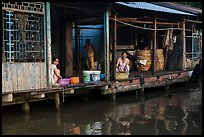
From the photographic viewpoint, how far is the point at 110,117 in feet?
35.0

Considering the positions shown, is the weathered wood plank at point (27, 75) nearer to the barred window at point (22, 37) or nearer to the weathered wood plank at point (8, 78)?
the barred window at point (22, 37)

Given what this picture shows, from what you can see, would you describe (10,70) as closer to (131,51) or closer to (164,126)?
(164,126)

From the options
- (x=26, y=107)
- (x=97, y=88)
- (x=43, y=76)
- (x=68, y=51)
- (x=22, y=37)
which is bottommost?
(x=26, y=107)

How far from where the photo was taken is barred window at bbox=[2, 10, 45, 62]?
977 centimetres

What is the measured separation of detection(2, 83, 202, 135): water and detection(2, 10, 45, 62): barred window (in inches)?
71.5

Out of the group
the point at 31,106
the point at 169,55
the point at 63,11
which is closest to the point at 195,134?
the point at 31,106

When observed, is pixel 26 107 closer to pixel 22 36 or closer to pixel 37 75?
pixel 37 75

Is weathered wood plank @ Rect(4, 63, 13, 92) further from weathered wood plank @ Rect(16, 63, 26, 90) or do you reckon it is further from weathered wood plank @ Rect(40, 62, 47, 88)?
weathered wood plank @ Rect(40, 62, 47, 88)

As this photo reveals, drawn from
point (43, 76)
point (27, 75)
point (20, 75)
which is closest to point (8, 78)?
point (20, 75)

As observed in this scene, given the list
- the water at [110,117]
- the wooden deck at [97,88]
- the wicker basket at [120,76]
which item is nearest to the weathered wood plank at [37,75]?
the wooden deck at [97,88]

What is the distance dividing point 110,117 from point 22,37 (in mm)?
3463

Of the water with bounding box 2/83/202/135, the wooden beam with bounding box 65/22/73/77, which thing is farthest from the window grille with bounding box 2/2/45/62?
the wooden beam with bounding box 65/22/73/77

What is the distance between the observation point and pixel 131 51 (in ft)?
61.5

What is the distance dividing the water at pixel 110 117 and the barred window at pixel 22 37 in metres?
1.82
